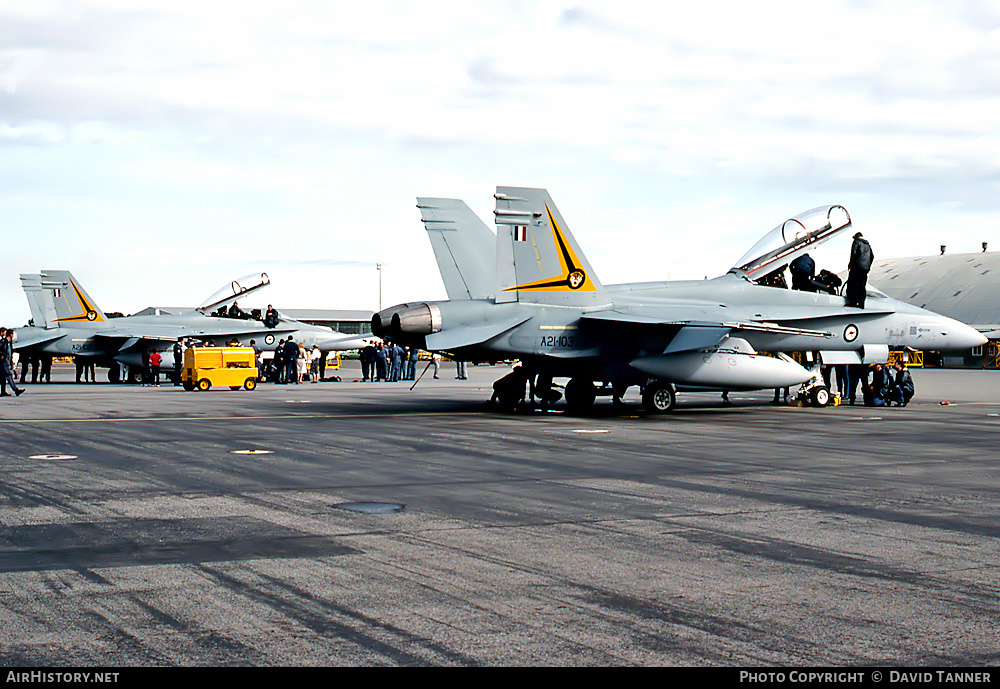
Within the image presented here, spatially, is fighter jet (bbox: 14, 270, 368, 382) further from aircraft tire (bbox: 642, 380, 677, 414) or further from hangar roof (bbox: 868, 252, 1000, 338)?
hangar roof (bbox: 868, 252, 1000, 338)

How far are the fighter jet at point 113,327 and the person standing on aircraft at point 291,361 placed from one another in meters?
2.69

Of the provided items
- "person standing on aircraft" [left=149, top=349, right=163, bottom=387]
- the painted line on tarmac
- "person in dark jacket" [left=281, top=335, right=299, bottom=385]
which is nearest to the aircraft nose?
the painted line on tarmac

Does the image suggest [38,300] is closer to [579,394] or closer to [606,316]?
[579,394]

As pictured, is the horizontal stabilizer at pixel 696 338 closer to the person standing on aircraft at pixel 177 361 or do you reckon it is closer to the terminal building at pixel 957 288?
the person standing on aircraft at pixel 177 361

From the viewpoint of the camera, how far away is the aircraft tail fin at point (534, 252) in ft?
63.5

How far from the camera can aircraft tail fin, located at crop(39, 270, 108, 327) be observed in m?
41.2

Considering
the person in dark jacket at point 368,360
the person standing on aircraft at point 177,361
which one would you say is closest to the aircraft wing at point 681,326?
the person standing on aircraft at point 177,361

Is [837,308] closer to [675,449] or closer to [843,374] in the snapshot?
[843,374]

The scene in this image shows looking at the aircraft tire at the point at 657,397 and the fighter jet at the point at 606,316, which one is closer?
the fighter jet at the point at 606,316

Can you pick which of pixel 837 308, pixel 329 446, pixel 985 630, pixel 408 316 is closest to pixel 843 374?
pixel 837 308

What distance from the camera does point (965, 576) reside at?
611 centimetres

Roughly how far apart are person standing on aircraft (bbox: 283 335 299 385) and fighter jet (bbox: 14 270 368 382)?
269 centimetres

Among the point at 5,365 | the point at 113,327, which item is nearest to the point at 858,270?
the point at 5,365

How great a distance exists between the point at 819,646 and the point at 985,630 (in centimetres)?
92
